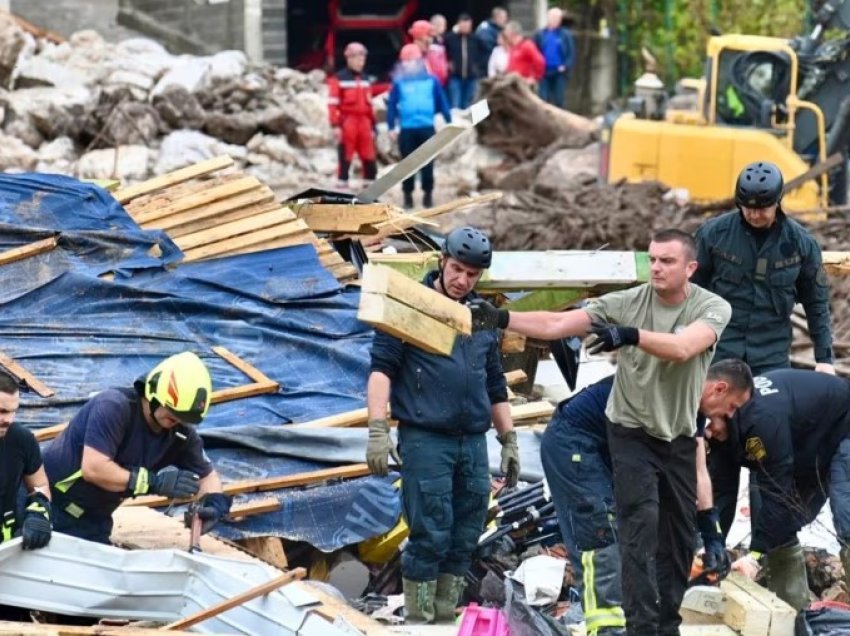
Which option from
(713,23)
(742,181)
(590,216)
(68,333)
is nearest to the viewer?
(742,181)

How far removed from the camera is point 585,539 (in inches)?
303

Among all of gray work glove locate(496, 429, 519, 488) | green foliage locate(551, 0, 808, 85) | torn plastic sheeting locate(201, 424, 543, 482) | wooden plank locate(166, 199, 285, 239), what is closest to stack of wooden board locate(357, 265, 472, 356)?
gray work glove locate(496, 429, 519, 488)

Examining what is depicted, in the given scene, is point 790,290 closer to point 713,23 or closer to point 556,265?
point 556,265

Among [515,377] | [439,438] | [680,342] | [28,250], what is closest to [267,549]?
[439,438]

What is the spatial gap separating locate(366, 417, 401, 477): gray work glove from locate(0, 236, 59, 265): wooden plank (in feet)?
13.0

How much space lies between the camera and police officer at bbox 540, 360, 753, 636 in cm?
759

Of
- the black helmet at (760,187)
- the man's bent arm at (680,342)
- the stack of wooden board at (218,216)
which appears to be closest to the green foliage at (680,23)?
the stack of wooden board at (218,216)

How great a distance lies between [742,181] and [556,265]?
1.09 meters

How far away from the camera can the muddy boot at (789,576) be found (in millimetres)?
8680

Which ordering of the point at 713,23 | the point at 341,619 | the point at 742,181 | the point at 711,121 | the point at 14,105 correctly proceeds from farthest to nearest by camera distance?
the point at 713,23 < the point at 14,105 < the point at 711,121 < the point at 742,181 < the point at 341,619

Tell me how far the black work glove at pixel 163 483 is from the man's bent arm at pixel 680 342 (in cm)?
201

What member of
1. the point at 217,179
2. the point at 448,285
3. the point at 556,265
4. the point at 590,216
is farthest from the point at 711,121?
the point at 448,285

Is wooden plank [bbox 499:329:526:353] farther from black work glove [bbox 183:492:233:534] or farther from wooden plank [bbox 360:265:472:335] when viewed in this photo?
wooden plank [bbox 360:265:472:335]

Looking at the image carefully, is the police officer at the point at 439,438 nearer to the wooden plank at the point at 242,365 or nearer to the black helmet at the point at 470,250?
the black helmet at the point at 470,250
